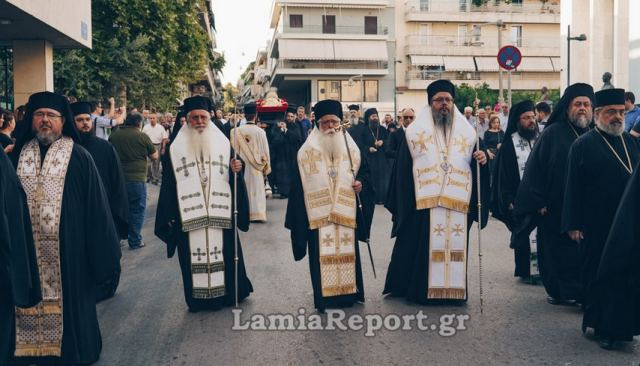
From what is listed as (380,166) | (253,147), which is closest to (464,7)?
(380,166)

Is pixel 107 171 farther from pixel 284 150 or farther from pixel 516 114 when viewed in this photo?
pixel 284 150

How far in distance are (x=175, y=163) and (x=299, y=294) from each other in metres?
1.92

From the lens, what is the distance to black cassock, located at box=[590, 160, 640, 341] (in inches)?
218

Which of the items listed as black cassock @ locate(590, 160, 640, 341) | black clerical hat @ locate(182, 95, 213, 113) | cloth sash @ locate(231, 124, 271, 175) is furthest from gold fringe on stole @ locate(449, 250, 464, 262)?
cloth sash @ locate(231, 124, 271, 175)

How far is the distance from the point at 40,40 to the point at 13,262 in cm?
1223

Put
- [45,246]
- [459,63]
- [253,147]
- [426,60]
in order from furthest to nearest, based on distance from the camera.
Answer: [426,60], [459,63], [253,147], [45,246]

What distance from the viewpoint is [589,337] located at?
21.6 ft

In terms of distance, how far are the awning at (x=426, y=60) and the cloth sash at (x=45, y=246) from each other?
61105mm

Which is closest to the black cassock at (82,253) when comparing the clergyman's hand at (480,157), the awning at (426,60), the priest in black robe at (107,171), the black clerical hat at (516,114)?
the priest in black robe at (107,171)

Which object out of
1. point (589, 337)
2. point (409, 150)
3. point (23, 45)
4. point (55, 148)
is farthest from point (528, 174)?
point (23, 45)

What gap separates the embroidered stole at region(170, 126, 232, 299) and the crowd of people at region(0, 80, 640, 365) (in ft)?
0.04

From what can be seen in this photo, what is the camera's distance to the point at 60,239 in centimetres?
596

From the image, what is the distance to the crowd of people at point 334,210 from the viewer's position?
19.3 feet

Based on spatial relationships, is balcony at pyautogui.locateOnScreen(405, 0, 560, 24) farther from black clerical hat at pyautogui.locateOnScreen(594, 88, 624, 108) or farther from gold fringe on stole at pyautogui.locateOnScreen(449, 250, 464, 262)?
black clerical hat at pyautogui.locateOnScreen(594, 88, 624, 108)
